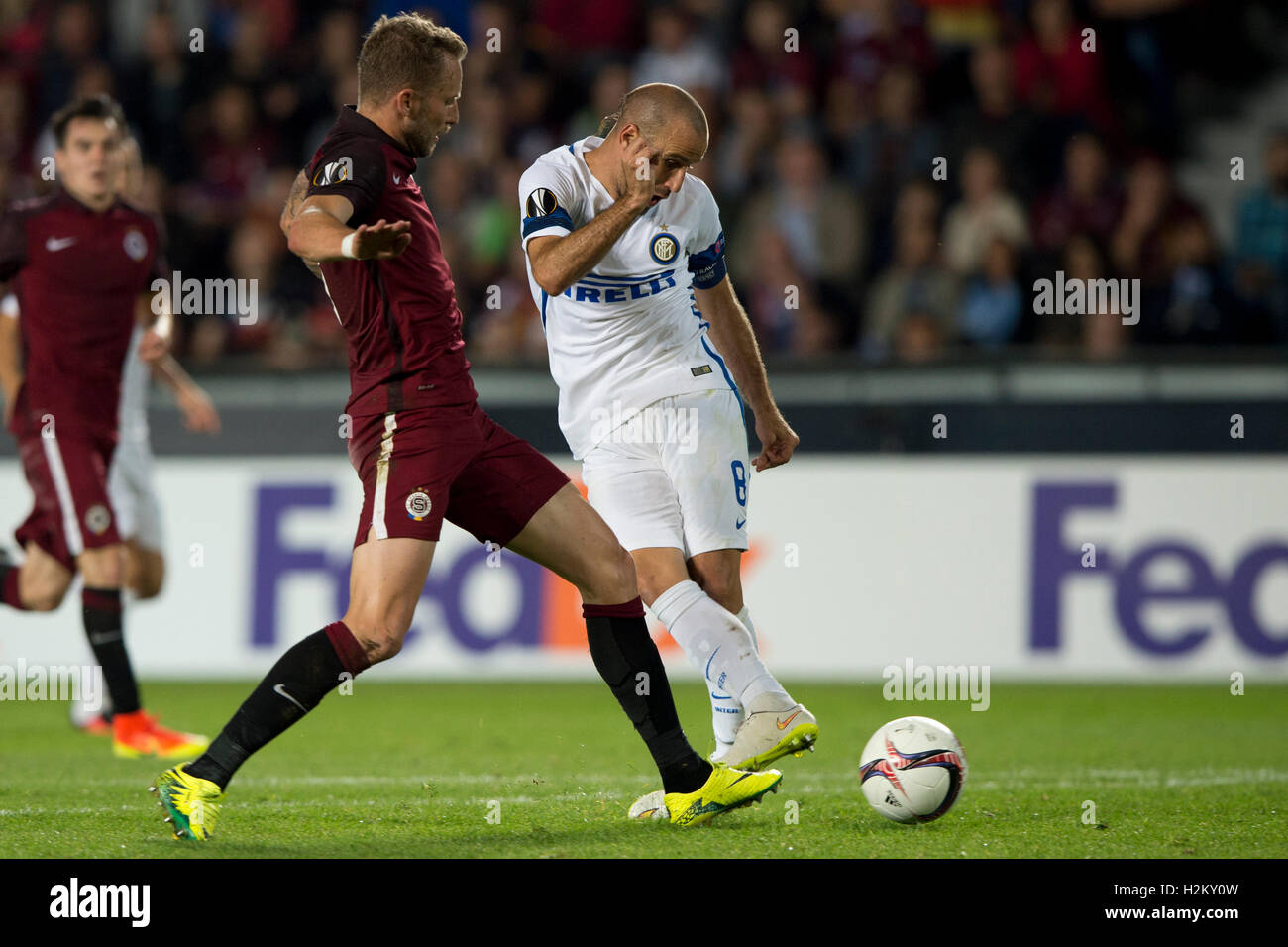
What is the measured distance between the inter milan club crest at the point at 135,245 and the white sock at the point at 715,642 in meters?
3.32

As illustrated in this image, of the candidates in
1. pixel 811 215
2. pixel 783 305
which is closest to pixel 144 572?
pixel 783 305

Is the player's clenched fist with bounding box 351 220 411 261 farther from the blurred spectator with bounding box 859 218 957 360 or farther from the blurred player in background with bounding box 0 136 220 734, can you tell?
the blurred spectator with bounding box 859 218 957 360

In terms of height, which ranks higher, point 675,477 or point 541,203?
point 541,203

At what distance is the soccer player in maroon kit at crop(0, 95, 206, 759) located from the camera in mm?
7055

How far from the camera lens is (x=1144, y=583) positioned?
8.92m

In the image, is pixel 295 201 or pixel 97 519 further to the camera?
pixel 97 519

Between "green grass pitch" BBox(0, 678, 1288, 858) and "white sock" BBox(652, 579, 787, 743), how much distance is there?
15.4 inches

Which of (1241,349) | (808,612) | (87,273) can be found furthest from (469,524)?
(1241,349)

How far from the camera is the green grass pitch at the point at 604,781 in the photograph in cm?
457

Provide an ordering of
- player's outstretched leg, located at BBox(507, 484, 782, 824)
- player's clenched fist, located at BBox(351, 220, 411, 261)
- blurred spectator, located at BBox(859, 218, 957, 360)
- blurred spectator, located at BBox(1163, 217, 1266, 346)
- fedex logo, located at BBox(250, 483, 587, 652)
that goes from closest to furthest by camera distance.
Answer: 1. player's clenched fist, located at BBox(351, 220, 411, 261)
2. player's outstretched leg, located at BBox(507, 484, 782, 824)
3. fedex logo, located at BBox(250, 483, 587, 652)
4. blurred spectator, located at BBox(1163, 217, 1266, 346)
5. blurred spectator, located at BBox(859, 218, 957, 360)

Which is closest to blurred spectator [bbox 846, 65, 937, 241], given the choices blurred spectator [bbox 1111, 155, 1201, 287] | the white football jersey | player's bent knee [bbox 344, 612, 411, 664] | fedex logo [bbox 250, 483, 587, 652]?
blurred spectator [bbox 1111, 155, 1201, 287]

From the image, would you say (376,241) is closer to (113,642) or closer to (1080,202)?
(113,642)

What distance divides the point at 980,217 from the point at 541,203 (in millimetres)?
6343

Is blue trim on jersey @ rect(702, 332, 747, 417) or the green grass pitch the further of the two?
blue trim on jersey @ rect(702, 332, 747, 417)
